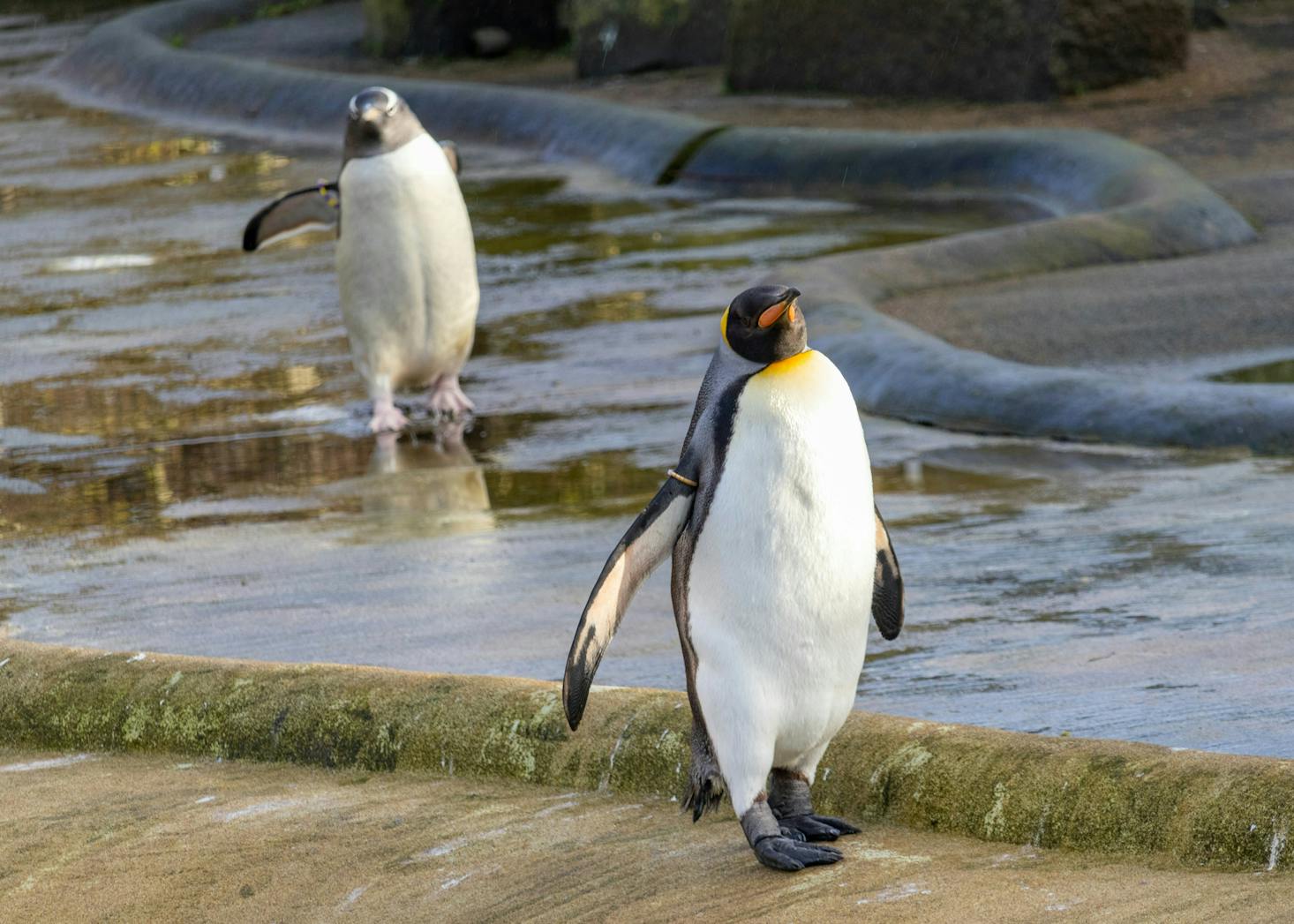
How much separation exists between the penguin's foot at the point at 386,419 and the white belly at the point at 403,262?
0.16 m

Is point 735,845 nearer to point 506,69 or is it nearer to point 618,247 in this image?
point 618,247

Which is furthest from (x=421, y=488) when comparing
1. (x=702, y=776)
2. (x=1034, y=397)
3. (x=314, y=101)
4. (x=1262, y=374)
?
(x=314, y=101)

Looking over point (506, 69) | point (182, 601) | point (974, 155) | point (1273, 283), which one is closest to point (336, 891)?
point (182, 601)

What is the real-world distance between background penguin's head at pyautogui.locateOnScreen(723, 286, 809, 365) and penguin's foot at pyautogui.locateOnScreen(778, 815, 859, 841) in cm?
64

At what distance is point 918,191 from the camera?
37.4 feet

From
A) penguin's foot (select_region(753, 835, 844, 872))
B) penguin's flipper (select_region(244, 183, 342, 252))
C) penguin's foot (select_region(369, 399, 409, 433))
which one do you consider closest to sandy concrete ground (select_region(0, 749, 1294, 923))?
penguin's foot (select_region(753, 835, 844, 872))

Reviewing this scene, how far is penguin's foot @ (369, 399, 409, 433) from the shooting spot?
685 centimetres

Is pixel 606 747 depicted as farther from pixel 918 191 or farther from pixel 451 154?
pixel 918 191

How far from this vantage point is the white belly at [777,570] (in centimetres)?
272

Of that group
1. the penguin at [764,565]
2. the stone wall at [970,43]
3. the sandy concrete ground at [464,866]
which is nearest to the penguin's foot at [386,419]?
the sandy concrete ground at [464,866]

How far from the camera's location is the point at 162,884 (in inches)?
117

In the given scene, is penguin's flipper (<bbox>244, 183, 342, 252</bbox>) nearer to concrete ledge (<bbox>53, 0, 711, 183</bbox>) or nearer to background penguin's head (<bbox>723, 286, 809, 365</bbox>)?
concrete ledge (<bbox>53, 0, 711, 183</bbox>)

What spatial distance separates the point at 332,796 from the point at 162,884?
14.7 inches

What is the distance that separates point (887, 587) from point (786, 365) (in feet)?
1.43
